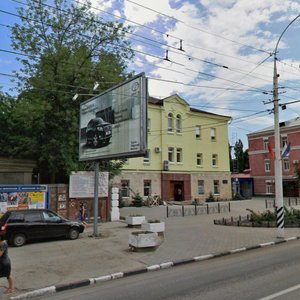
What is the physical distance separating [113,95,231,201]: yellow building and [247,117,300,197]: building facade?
426 inches

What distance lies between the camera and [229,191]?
46750 mm

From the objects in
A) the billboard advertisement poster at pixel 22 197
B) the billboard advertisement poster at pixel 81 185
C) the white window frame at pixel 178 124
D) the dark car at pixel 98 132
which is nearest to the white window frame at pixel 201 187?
the white window frame at pixel 178 124

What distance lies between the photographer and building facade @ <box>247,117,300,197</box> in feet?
174

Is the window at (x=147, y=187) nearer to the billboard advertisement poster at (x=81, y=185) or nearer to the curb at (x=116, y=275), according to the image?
the billboard advertisement poster at (x=81, y=185)

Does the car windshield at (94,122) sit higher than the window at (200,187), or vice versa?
the car windshield at (94,122)

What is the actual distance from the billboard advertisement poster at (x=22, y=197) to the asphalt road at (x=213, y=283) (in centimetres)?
1140

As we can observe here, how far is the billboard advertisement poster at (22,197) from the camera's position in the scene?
62.7 ft

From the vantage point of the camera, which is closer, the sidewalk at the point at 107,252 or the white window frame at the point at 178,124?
the sidewalk at the point at 107,252

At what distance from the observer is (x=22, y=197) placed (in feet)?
64.7

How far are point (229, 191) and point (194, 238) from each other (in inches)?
1244

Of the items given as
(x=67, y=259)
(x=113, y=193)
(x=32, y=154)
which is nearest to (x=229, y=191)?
(x=113, y=193)

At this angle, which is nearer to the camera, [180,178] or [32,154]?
[32,154]

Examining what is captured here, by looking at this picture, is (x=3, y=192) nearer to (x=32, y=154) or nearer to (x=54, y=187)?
(x=54, y=187)

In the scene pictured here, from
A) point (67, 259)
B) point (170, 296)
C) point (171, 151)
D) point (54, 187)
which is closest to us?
point (170, 296)
